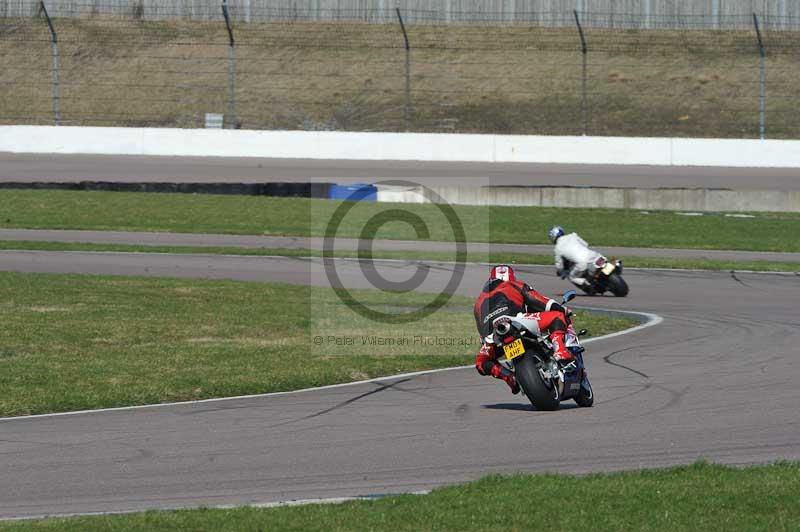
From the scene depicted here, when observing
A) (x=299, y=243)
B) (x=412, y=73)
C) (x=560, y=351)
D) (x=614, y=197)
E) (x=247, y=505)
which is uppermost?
(x=412, y=73)

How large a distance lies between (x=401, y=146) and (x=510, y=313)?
86.4 ft

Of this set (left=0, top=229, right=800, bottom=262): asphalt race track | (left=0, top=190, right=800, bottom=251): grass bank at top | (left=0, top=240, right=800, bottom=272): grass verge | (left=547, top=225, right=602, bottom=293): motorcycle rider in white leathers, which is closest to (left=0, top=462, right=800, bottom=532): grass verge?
(left=547, top=225, right=602, bottom=293): motorcycle rider in white leathers

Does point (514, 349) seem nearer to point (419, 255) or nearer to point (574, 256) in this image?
point (574, 256)

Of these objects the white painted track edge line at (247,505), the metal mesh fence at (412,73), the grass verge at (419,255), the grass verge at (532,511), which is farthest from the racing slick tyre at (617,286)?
the metal mesh fence at (412,73)

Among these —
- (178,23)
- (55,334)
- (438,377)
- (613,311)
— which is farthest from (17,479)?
(178,23)

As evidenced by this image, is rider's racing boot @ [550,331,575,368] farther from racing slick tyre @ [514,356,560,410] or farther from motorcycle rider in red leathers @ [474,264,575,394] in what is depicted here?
racing slick tyre @ [514,356,560,410]

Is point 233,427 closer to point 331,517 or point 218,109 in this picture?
point 331,517

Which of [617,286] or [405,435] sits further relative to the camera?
[617,286]

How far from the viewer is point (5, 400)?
37.0 ft

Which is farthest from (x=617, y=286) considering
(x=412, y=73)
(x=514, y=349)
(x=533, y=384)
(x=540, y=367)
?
(x=412, y=73)

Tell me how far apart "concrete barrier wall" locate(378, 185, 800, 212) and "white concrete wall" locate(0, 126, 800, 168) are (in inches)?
192

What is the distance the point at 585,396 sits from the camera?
1093cm

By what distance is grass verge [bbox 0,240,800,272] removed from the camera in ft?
75.7

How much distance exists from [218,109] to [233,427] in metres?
35.3
